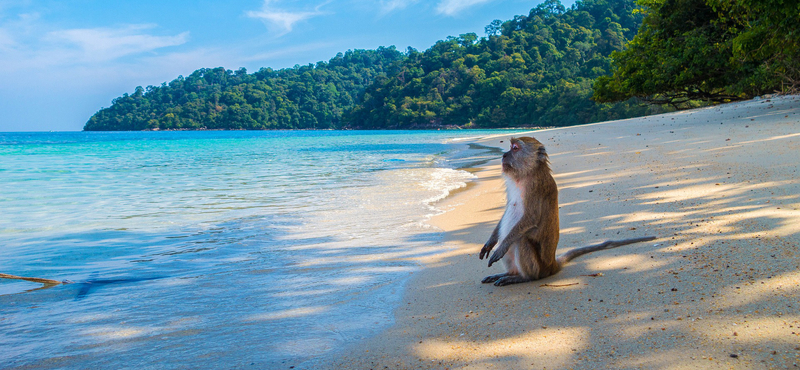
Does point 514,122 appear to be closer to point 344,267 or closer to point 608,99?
point 608,99

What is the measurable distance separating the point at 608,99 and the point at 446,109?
64460mm

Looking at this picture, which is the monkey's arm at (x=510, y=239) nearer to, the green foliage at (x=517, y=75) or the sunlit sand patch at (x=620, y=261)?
the sunlit sand patch at (x=620, y=261)

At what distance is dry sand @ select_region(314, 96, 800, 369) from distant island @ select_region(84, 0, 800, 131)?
21.7 feet

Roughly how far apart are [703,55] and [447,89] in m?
74.9

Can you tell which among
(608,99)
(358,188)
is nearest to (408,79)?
(608,99)

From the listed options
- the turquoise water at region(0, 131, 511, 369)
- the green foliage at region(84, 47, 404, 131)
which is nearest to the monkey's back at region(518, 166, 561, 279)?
the turquoise water at region(0, 131, 511, 369)

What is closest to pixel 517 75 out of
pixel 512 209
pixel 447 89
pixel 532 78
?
pixel 532 78

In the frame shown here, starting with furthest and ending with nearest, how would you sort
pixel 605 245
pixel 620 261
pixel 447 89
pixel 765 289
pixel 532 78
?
pixel 447 89 → pixel 532 78 → pixel 605 245 → pixel 620 261 → pixel 765 289

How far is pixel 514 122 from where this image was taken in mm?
77062

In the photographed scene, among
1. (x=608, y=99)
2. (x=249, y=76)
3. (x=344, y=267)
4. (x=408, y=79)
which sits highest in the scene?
(x=249, y=76)

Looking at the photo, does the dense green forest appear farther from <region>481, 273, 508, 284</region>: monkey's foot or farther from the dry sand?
<region>481, 273, 508, 284</region>: monkey's foot

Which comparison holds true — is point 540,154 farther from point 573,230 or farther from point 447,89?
point 447,89

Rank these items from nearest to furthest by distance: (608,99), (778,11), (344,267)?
(344,267) < (778,11) < (608,99)

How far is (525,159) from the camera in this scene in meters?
3.11
